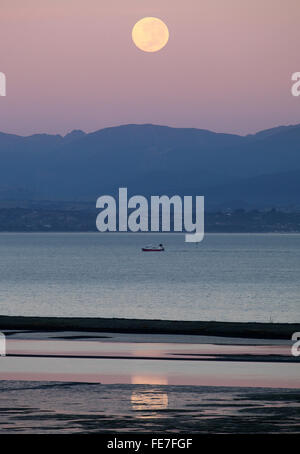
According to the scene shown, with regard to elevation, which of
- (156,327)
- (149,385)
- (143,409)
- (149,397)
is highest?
(156,327)

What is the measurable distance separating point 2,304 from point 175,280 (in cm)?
6139

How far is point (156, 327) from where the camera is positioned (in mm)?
44062

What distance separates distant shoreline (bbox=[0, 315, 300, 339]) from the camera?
137 feet

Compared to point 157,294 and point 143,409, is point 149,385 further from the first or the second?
point 157,294

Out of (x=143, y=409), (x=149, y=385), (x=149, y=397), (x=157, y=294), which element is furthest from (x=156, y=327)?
(x=157, y=294)

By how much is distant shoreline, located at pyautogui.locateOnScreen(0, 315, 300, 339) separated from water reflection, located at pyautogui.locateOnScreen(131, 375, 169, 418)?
540 inches

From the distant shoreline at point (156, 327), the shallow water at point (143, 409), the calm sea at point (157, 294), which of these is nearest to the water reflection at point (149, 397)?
the shallow water at point (143, 409)

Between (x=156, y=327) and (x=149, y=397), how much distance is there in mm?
20082

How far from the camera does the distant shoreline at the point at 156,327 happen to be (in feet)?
137

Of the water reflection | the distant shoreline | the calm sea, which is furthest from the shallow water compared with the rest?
the calm sea

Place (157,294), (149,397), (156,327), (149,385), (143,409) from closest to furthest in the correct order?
(143,409) < (149,397) < (149,385) < (156,327) < (157,294)
